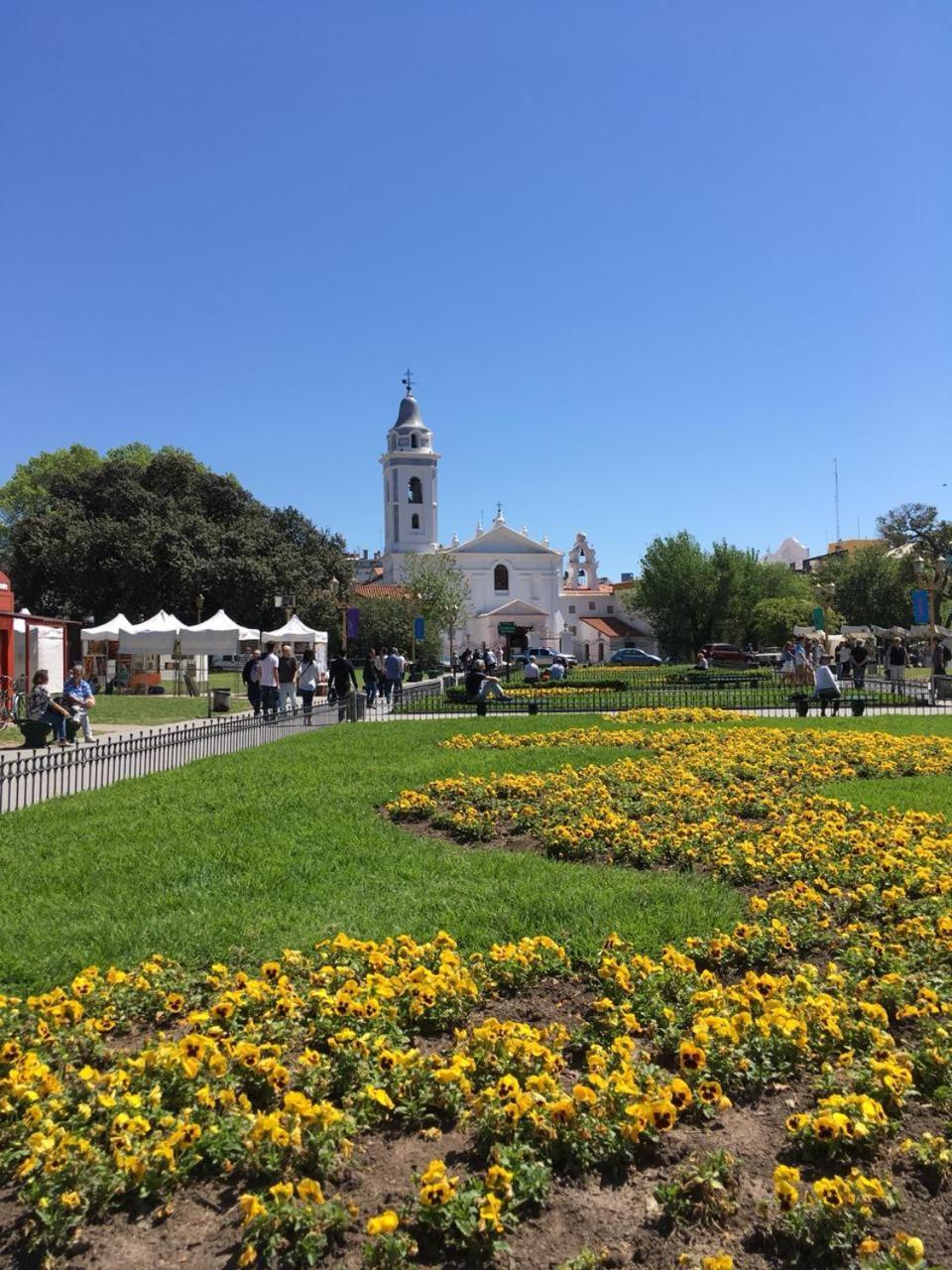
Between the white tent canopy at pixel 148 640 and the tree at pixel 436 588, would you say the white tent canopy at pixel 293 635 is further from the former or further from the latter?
the tree at pixel 436 588

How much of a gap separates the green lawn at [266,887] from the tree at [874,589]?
6014 centimetres

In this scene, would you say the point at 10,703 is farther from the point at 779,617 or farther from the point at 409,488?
the point at 409,488

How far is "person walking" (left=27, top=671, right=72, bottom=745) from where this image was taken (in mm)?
16578

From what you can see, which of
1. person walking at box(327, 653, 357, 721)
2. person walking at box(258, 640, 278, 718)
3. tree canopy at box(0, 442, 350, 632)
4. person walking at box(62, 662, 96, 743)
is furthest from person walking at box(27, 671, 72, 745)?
tree canopy at box(0, 442, 350, 632)

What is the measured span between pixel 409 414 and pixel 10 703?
2698 inches

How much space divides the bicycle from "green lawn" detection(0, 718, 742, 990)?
9.97m

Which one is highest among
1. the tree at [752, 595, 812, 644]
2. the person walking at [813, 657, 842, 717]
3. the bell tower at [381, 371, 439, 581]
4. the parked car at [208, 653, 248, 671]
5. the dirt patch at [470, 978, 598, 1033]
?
the bell tower at [381, 371, 439, 581]

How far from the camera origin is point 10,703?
66.2ft

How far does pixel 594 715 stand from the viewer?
65.7 ft

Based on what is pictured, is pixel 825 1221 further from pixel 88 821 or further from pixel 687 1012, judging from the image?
pixel 88 821

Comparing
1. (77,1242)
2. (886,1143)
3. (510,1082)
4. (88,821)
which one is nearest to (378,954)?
(510,1082)

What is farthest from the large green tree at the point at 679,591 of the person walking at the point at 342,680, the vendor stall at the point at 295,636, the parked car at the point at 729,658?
the person walking at the point at 342,680

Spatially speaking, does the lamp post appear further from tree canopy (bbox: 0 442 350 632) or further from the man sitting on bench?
tree canopy (bbox: 0 442 350 632)

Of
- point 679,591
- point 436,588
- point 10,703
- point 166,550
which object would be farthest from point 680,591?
point 10,703
